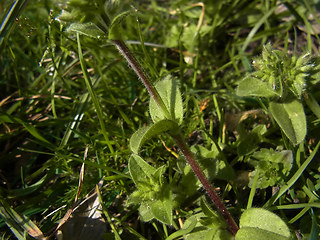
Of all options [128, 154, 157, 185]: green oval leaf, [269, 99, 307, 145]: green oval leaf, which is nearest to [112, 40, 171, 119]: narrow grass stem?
[128, 154, 157, 185]: green oval leaf

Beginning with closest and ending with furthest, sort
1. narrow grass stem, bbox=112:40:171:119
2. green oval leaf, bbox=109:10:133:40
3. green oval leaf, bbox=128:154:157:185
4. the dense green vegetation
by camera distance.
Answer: green oval leaf, bbox=109:10:133:40
narrow grass stem, bbox=112:40:171:119
the dense green vegetation
green oval leaf, bbox=128:154:157:185

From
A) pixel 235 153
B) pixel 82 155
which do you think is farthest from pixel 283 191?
pixel 82 155

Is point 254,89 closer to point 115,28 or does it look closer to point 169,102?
point 169,102

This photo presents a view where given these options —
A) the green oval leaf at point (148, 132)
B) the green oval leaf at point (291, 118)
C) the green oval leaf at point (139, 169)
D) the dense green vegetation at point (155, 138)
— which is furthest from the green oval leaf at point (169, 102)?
the green oval leaf at point (291, 118)

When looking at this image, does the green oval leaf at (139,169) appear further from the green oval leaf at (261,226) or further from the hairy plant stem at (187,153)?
the green oval leaf at (261,226)

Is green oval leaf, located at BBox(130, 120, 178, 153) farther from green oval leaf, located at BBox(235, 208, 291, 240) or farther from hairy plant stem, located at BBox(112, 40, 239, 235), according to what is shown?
green oval leaf, located at BBox(235, 208, 291, 240)

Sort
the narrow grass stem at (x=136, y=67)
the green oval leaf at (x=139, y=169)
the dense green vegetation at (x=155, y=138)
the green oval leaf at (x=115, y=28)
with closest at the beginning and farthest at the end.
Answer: the green oval leaf at (x=115, y=28) → the narrow grass stem at (x=136, y=67) → the dense green vegetation at (x=155, y=138) → the green oval leaf at (x=139, y=169)

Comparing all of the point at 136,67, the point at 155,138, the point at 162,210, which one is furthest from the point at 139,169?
the point at 136,67
